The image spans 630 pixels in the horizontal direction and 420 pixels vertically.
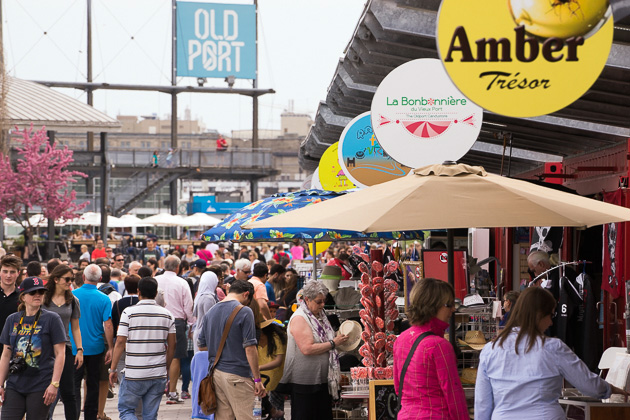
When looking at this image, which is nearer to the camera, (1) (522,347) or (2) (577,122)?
(1) (522,347)

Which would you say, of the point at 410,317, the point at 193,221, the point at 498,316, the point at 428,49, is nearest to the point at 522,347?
the point at 410,317

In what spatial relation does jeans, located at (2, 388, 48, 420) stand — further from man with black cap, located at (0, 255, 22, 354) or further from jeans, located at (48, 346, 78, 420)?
man with black cap, located at (0, 255, 22, 354)

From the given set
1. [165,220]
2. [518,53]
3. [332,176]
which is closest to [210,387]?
[518,53]

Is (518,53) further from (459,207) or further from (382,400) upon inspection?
(382,400)

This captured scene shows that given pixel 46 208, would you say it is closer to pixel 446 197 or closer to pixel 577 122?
pixel 577 122

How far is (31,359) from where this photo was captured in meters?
7.64

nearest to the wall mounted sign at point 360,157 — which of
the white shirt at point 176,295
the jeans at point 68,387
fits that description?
the white shirt at point 176,295

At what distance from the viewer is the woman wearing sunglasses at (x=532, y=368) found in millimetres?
4754

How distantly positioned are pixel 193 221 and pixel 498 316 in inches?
1186

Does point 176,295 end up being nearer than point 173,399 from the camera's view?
Yes

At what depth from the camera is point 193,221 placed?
123 feet

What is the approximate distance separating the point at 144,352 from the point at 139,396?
0.42 meters

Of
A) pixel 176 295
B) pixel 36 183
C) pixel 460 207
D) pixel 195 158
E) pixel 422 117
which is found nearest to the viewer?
pixel 460 207

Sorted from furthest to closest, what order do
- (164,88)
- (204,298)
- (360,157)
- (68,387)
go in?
(164,88)
(204,298)
(360,157)
(68,387)
